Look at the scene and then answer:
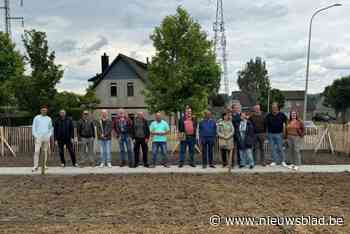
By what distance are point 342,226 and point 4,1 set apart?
3469cm

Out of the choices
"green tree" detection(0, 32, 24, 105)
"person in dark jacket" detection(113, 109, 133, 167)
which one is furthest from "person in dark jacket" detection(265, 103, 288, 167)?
"green tree" detection(0, 32, 24, 105)

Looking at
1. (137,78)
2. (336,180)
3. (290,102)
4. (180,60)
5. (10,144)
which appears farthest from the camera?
(290,102)

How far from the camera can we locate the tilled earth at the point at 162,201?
685 centimetres

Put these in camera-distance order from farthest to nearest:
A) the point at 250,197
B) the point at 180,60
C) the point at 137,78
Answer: the point at 137,78, the point at 180,60, the point at 250,197

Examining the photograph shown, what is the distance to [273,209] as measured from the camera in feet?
26.0

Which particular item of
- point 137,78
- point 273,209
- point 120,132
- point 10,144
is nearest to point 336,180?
point 273,209

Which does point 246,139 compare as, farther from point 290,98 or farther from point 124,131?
point 290,98

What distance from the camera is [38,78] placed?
894 inches

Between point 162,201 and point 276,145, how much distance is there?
639 centimetres

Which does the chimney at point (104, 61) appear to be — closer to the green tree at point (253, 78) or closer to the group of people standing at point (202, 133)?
the group of people standing at point (202, 133)

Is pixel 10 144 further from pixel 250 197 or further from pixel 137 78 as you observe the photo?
pixel 137 78

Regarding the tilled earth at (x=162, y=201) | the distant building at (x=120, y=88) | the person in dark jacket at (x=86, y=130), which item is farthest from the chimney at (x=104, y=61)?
the tilled earth at (x=162, y=201)

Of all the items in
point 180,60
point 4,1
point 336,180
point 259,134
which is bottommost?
point 336,180

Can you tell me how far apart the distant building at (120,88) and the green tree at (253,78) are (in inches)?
2027
